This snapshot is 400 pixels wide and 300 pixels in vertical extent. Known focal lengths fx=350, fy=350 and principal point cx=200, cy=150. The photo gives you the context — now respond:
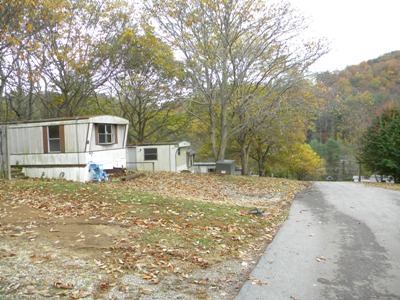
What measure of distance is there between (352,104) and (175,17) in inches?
1191

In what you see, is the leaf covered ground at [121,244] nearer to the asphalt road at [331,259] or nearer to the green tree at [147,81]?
the asphalt road at [331,259]

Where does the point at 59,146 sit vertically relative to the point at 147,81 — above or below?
below

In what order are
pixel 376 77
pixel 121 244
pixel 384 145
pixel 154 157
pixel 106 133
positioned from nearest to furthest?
pixel 121 244 → pixel 106 133 → pixel 384 145 → pixel 154 157 → pixel 376 77

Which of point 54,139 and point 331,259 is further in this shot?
point 54,139

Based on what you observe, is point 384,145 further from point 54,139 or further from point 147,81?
point 54,139

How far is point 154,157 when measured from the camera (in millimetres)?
23719

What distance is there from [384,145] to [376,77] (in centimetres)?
3196

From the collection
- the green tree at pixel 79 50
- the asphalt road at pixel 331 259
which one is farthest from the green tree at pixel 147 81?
the asphalt road at pixel 331 259

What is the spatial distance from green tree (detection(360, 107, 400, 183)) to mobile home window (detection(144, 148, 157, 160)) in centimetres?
1480

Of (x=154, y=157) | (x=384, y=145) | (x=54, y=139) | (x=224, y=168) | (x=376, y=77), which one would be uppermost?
(x=376, y=77)

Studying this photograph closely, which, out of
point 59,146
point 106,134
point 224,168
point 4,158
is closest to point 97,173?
point 59,146

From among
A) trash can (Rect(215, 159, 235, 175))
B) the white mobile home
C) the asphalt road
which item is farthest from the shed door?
trash can (Rect(215, 159, 235, 175))

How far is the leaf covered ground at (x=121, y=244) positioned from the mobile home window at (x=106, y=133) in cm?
613

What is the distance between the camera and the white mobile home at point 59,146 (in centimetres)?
1449
